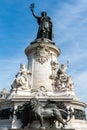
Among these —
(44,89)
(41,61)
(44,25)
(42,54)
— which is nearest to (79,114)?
(44,89)

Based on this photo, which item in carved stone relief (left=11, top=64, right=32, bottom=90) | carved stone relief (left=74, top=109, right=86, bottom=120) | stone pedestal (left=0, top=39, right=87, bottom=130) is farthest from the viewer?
carved stone relief (left=11, top=64, right=32, bottom=90)

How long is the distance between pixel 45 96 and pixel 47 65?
349 centimetres

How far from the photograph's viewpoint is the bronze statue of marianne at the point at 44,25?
24.6 metres

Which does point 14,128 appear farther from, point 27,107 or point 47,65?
point 47,65

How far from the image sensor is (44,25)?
2472 centimetres

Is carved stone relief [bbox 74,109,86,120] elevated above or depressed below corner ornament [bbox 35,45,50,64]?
below

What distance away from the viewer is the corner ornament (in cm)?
2236

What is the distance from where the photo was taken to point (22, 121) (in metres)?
18.5

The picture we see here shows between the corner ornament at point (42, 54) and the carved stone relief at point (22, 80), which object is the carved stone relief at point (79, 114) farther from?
the corner ornament at point (42, 54)

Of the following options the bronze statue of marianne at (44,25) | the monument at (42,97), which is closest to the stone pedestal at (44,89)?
the monument at (42,97)

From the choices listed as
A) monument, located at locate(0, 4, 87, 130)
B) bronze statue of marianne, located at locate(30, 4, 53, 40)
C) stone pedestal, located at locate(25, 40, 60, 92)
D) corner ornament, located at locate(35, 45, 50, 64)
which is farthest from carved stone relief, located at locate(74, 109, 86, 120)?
bronze statue of marianne, located at locate(30, 4, 53, 40)

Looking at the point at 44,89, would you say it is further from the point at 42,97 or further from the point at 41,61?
Answer: the point at 41,61

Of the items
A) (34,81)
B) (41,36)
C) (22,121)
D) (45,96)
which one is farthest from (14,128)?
(41,36)

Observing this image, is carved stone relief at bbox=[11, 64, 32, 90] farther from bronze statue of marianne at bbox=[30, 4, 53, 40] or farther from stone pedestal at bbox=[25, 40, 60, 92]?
bronze statue of marianne at bbox=[30, 4, 53, 40]
